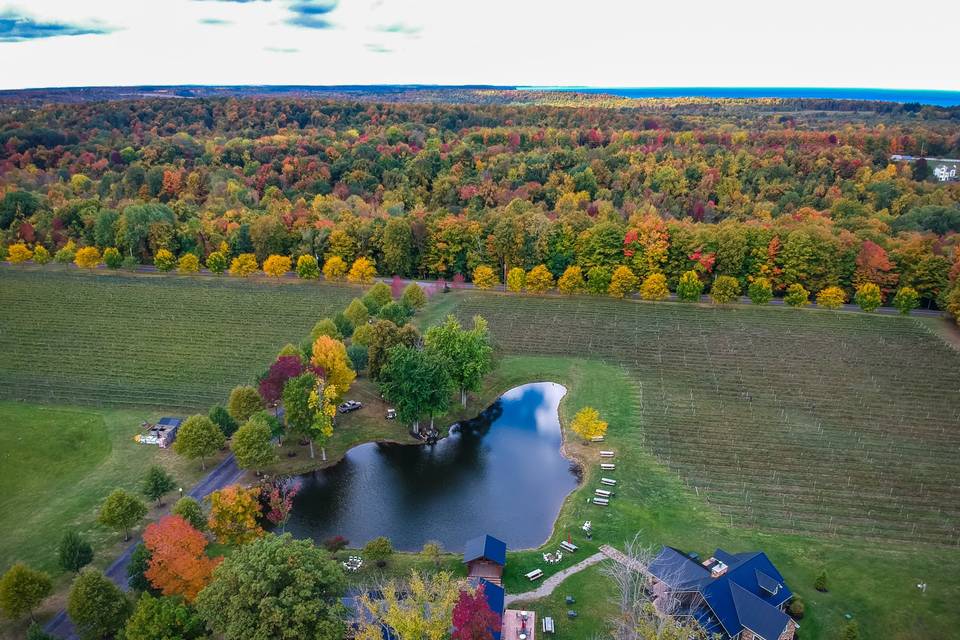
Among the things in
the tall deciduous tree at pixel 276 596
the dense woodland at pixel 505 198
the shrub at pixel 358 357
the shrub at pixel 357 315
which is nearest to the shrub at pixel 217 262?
the dense woodland at pixel 505 198

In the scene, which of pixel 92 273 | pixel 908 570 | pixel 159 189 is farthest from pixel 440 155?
pixel 908 570

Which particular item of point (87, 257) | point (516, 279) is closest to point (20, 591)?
point (516, 279)

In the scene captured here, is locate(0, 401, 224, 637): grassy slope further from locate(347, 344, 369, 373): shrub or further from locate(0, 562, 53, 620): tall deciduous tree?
locate(347, 344, 369, 373): shrub

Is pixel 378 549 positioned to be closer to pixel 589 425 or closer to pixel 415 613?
pixel 415 613

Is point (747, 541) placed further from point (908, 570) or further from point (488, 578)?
point (488, 578)

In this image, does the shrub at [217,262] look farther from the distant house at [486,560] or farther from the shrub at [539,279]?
the distant house at [486,560]
